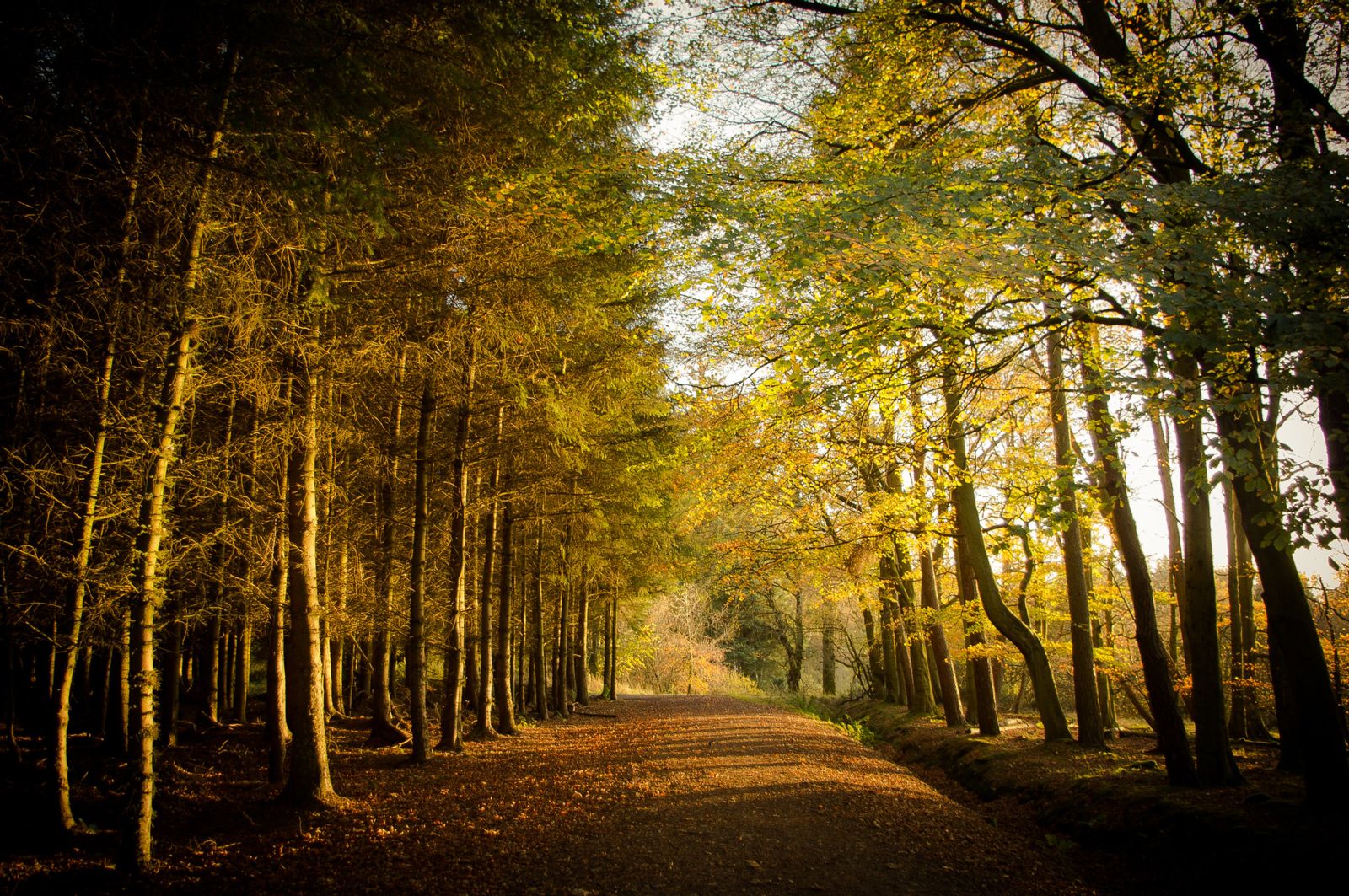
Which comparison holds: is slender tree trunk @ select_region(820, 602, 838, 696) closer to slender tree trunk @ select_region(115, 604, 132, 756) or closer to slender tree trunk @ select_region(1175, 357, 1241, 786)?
slender tree trunk @ select_region(1175, 357, 1241, 786)

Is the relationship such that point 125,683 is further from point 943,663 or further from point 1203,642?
point 943,663

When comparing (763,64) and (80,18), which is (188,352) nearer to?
(80,18)

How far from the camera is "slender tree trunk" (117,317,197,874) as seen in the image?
4.90 m

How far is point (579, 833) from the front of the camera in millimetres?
6203

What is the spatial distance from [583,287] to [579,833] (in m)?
6.39

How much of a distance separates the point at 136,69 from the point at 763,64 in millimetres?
6938

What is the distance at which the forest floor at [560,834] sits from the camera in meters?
4.99

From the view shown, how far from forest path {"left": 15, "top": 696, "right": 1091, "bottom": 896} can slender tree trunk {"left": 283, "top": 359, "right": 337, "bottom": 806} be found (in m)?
0.36

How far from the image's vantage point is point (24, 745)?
869cm

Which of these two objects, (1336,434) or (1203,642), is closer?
(1336,434)

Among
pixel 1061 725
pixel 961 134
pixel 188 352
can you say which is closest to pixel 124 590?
pixel 188 352

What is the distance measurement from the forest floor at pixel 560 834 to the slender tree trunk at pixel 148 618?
11.7 inches

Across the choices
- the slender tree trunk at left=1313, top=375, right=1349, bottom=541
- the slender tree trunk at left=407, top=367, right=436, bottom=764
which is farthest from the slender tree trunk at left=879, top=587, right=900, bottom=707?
the slender tree trunk at left=407, top=367, right=436, bottom=764

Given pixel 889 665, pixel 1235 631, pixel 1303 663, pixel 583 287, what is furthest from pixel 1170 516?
pixel 583 287
